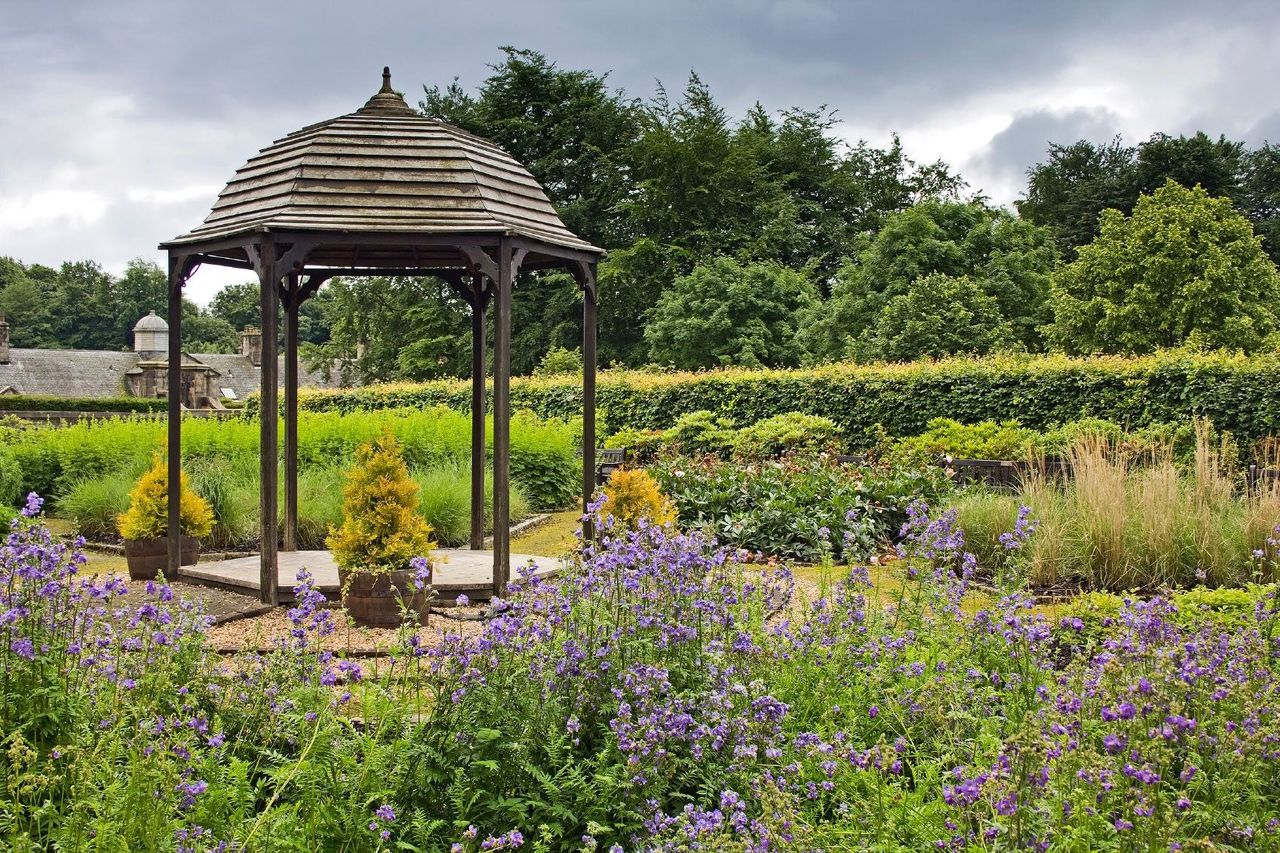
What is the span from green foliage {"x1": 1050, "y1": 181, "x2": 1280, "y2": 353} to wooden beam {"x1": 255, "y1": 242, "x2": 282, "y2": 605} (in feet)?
78.2

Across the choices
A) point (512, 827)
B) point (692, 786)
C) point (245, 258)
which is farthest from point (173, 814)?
point (245, 258)

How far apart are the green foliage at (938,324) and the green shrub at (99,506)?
16.9m

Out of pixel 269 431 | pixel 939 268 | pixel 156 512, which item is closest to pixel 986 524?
pixel 269 431

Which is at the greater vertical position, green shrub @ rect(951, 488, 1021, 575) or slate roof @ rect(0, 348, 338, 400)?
slate roof @ rect(0, 348, 338, 400)

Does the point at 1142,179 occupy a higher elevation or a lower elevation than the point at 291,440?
higher

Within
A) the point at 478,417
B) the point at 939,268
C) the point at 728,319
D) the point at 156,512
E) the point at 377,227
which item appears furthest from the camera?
the point at 939,268

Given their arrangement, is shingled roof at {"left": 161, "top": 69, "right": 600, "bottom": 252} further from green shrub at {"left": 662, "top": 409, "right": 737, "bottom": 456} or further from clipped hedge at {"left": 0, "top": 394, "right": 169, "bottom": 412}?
clipped hedge at {"left": 0, "top": 394, "right": 169, "bottom": 412}

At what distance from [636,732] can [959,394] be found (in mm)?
13632

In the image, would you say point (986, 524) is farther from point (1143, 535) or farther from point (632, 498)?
point (632, 498)

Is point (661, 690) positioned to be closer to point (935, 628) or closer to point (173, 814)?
point (173, 814)

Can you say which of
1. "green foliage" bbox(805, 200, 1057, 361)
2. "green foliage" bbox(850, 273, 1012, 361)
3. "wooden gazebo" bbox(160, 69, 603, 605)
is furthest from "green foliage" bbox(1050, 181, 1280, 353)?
"wooden gazebo" bbox(160, 69, 603, 605)

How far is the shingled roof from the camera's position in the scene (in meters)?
6.86

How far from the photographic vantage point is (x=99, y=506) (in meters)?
10.3

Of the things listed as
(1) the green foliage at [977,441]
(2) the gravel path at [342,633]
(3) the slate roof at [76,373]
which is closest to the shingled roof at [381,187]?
(2) the gravel path at [342,633]
